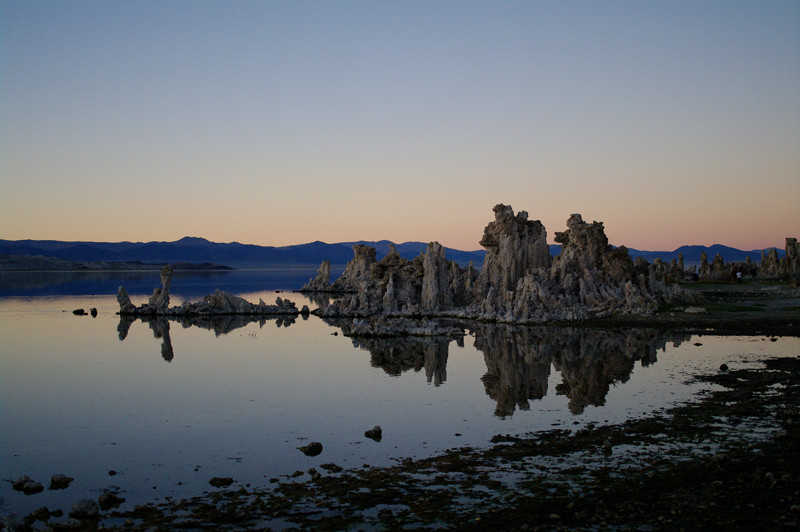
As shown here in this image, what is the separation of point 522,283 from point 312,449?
33887mm

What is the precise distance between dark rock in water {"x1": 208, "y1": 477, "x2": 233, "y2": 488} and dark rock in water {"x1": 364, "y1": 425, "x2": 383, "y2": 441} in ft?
13.7

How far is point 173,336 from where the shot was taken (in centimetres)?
4016

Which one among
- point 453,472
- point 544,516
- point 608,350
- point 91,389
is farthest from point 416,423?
point 608,350

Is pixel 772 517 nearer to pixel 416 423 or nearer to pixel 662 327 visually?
pixel 416 423

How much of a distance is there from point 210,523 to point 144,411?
9.84m

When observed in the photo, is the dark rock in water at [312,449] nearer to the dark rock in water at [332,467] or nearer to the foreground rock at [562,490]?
the dark rock in water at [332,467]

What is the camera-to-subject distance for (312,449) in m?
15.3

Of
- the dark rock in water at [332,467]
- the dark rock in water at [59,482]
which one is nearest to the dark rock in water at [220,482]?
the dark rock in water at [332,467]

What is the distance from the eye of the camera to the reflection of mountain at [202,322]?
4262 cm

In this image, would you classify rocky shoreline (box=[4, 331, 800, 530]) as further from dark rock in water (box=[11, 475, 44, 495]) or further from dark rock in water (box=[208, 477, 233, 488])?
dark rock in water (box=[11, 475, 44, 495])

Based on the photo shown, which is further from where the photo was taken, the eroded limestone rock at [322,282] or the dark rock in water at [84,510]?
the eroded limestone rock at [322,282]

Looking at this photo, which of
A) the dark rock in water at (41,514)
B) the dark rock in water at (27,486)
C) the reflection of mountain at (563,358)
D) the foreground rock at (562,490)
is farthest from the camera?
the reflection of mountain at (563,358)

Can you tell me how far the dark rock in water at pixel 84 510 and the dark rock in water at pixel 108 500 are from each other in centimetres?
27

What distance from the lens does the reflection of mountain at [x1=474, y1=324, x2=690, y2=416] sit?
21875mm
